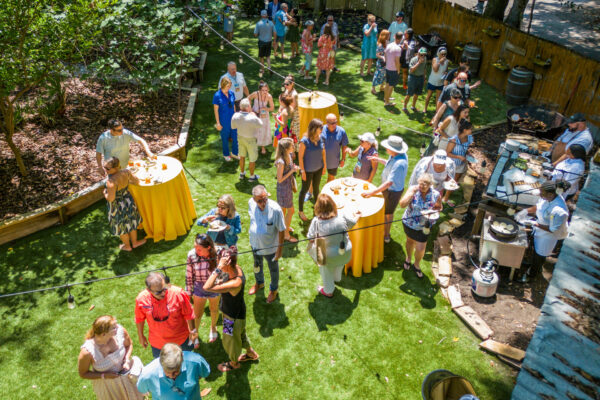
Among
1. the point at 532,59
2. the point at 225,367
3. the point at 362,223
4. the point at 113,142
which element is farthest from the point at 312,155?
the point at 532,59

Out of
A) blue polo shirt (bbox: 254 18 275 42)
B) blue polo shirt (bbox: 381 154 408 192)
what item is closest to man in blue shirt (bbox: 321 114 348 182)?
blue polo shirt (bbox: 381 154 408 192)

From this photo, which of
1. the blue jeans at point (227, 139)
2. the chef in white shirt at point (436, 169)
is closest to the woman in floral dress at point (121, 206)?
the blue jeans at point (227, 139)

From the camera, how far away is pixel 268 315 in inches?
224

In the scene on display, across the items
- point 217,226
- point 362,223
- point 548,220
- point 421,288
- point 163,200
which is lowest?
point 421,288

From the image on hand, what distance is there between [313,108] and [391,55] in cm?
288

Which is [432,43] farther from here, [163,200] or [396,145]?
[163,200]

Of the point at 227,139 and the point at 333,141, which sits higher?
the point at 333,141

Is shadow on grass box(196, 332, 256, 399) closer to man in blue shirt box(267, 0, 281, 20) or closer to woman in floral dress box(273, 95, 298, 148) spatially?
woman in floral dress box(273, 95, 298, 148)

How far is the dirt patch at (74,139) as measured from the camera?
7.48m

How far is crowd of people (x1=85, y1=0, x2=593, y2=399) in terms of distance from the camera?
393 cm

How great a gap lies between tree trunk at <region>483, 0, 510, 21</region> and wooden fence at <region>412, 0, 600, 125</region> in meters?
0.72

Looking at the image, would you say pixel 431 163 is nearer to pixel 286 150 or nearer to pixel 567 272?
pixel 286 150

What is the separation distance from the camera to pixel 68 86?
10422mm

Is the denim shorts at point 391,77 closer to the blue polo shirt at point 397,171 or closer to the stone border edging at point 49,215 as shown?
the blue polo shirt at point 397,171
